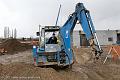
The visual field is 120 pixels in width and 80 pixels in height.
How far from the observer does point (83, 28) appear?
14.2 metres

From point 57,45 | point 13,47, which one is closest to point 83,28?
point 57,45

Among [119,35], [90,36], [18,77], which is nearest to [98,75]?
[90,36]

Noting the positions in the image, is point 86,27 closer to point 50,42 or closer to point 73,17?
point 73,17

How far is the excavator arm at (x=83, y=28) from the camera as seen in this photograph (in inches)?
520

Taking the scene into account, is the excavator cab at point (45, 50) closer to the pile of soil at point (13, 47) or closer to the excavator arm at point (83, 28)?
the excavator arm at point (83, 28)

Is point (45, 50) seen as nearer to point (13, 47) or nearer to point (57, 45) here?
point (57, 45)

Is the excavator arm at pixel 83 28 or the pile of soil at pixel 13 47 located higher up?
the excavator arm at pixel 83 28

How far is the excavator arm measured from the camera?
1320cm

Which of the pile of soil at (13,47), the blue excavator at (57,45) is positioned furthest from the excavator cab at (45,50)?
the pile of soil at (13,47)

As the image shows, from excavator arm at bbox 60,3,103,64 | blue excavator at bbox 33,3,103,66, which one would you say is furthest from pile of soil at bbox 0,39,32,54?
excavator arm at bbox 60,3,103,64

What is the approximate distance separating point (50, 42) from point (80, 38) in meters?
34.7

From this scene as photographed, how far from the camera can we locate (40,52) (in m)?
15.5

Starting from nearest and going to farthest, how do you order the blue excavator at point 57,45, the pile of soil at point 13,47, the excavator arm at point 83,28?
the excavator arm at point 83,28, the blue excavator at point 57,45, the pile of soil at point 13,47

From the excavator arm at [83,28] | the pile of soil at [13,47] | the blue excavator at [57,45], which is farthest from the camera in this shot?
the pile of soil at [13,47]
